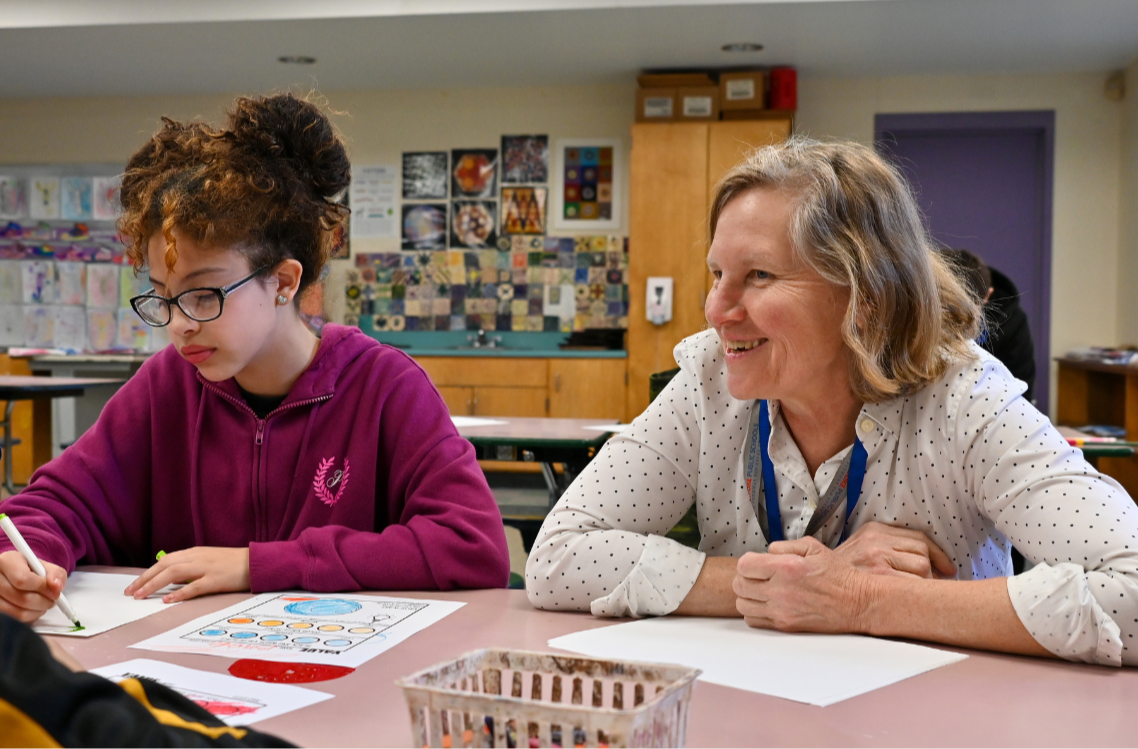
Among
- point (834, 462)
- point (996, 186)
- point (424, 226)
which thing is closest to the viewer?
point (834, 462)

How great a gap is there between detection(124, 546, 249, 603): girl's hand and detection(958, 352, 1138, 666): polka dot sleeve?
95cm

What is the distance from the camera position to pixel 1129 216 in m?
6.13

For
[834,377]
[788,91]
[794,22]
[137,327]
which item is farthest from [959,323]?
[137,327]

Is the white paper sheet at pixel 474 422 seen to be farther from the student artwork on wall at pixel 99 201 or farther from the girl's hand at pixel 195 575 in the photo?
the student artwork on wall at pixel 99 201

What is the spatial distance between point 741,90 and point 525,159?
5.34ft

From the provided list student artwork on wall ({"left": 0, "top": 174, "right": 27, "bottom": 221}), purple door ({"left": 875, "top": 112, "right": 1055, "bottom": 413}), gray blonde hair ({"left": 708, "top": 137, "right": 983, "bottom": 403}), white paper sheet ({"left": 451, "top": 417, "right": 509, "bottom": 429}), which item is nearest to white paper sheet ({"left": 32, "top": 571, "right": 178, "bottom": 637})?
gray blonde hair ({"left": 708, "top": 137, "right": 983, "bottom": 403})

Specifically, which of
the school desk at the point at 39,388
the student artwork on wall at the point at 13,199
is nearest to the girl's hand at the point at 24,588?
the school desk at the point at 39,388

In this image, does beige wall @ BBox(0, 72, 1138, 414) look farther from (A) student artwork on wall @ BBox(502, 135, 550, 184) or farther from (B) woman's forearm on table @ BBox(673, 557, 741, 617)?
(B) woman's forearm on table @ BBox(673, 557, 741, 617)

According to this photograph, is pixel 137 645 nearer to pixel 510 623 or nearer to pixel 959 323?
pixel 510 623

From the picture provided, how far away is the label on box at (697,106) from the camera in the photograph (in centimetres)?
621

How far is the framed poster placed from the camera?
6922mm

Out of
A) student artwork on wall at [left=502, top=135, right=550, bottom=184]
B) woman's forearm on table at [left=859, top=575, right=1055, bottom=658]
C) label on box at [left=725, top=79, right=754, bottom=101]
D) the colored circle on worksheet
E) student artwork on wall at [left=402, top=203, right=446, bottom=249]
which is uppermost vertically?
label on box at [left=725, top=79, right=754, bottom=101]

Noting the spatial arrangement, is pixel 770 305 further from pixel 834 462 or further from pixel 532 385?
pixel 532 385

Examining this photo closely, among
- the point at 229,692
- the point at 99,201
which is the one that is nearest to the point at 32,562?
the point at 229,692
